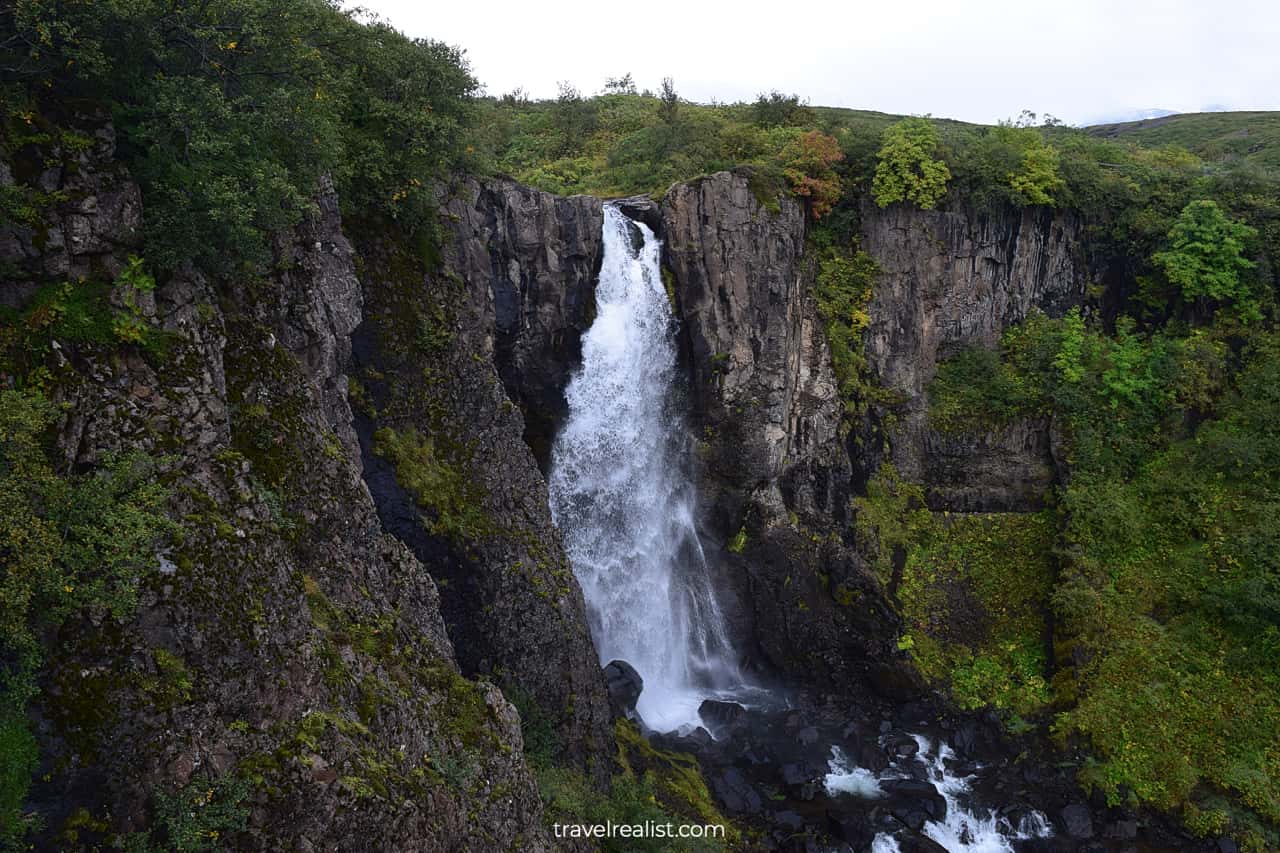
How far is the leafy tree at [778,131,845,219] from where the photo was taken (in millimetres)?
24328

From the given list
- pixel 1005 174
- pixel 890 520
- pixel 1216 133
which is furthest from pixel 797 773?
pixel 1216 133

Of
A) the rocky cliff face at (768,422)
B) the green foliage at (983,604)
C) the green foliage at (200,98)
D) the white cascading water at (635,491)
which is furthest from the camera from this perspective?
the rocky cliff face at (768,422)

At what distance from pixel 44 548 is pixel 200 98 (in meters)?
6.32

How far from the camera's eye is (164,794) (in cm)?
700

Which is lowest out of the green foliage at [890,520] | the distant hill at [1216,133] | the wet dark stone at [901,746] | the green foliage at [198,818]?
the wet dark stone at [901,746]

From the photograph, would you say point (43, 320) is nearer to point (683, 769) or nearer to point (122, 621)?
point (122, 621)

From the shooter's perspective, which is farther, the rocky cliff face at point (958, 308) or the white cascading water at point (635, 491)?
the rocky cliff face at point (958, 308)

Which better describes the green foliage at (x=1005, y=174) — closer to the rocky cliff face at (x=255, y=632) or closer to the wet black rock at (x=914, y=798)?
the wet black rock at (x=914, y=798)

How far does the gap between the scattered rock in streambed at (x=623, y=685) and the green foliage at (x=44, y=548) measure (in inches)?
564

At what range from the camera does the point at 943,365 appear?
2647cm

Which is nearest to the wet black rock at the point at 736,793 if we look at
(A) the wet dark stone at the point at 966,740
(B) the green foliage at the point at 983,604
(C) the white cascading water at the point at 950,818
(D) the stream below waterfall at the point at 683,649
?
(D) the stream below waterfall at the point at 683,649

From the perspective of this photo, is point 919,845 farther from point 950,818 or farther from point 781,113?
point 781,113

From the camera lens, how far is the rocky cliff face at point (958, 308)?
25.3 meters

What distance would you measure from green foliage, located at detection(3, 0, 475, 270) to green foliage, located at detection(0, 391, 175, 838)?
3201 mm
